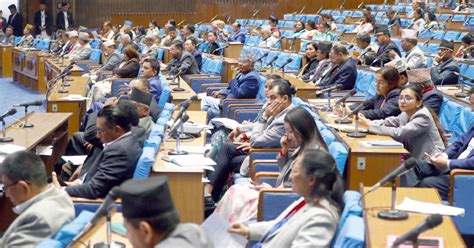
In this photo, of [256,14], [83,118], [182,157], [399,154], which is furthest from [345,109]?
[256,14]

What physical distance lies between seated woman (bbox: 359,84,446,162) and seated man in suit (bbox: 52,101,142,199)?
6.22 feet

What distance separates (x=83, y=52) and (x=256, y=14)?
30.3 ft

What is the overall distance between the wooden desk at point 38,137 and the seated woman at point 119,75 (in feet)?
3.35

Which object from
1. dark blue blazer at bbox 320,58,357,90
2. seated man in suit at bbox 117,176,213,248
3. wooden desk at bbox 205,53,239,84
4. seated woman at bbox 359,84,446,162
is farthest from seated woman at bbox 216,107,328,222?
wooden desk at bbox 205,53,239,84

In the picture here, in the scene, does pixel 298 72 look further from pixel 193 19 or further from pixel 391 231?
pixel 193 19

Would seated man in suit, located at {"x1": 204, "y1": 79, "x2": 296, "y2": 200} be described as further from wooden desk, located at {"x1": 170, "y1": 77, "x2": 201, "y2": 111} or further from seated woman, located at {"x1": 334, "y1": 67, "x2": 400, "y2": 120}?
wooden desk, located at {"x1": 170, "y1": 77, "x2": 201, "y2": 111}

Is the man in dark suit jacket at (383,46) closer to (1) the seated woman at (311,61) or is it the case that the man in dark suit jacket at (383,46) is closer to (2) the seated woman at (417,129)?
(1) the seated woman at (311,61)

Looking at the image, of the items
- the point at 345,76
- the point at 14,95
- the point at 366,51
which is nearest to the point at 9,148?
the point at 345,76

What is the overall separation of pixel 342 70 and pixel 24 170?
5553 mm

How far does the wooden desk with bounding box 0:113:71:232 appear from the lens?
18.3 feet

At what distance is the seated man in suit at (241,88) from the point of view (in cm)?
855

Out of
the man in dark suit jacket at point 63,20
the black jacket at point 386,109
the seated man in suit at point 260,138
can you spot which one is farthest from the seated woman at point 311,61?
the man in dark suit jacket at point 63,20

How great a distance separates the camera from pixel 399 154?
5082 mm

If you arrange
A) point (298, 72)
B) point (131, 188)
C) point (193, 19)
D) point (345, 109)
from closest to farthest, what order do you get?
1. point (131, 188)
2. point (345, 109)
3. point (298, 72)
4. point (193, 19)
